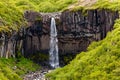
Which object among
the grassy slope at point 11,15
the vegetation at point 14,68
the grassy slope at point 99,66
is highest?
the grassy slope at point 11,15

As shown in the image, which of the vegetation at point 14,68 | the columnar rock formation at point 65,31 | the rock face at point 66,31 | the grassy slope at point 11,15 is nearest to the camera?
the vegetation at point 14,68

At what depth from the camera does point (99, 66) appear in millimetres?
34344

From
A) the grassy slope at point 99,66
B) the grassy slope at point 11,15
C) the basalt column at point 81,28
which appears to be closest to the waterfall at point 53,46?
the basalt column at point 81,28

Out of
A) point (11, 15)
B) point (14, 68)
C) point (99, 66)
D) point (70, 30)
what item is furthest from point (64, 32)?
point (99, 66)

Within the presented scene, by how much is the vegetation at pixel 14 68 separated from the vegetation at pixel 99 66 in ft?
12.2

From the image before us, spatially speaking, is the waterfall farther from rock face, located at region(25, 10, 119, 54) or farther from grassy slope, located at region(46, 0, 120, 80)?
grassy slope, located at region(46, 0, 120, 80)

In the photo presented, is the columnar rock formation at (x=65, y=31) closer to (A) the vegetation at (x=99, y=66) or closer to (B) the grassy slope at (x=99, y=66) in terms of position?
(B) the grassy slope at (x=99, y=66)

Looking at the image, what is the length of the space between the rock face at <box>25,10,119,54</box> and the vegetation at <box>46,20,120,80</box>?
8.07 meters

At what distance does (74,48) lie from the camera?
4900cm

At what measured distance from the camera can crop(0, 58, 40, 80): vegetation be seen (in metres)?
37.1

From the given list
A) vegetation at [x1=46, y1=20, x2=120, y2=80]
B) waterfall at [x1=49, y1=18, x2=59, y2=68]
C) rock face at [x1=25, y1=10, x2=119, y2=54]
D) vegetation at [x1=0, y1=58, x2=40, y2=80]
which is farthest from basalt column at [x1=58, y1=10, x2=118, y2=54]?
vegetation at [x1=46, y1=20, x2=120, y2=80]

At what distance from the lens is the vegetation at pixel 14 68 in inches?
1462

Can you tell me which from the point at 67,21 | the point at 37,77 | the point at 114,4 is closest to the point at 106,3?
the point at 114,4

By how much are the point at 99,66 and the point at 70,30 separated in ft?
47.9
